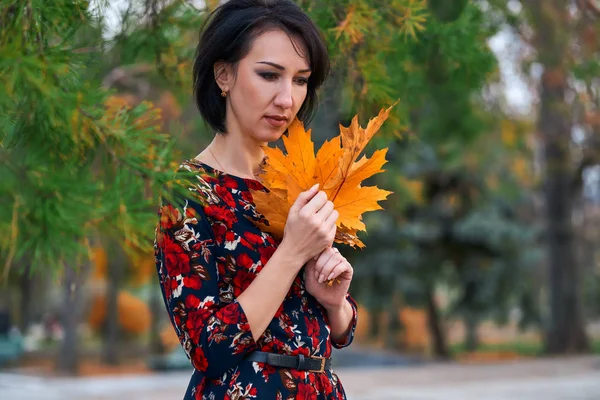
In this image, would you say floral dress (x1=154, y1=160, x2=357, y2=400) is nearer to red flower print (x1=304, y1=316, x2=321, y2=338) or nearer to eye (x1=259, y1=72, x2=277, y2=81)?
red flower print (x1=304, y1=316, x2=321, y2=338)

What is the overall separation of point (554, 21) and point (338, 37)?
7485 millimetres

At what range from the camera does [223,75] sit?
6.77 feet

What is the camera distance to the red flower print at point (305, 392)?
1921mm

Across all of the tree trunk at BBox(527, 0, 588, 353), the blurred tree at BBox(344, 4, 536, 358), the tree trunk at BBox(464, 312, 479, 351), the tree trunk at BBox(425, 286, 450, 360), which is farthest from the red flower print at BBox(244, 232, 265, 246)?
the tree trunk at BBox(464, 312, 479, 351)

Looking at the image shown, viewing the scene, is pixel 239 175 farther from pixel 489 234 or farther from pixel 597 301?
pixel 597 301

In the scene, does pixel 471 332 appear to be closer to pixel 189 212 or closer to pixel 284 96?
pixel 284 96

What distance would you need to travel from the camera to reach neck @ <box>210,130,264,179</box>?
2055mm

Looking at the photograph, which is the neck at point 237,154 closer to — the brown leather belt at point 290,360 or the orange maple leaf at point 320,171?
the orange maple leaf at point 320,171

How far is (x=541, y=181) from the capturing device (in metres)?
18.4

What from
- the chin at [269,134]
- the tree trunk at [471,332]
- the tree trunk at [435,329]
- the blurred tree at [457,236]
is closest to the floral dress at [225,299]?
the chin at [269,134]

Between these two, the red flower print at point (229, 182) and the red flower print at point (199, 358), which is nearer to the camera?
the red flower print at point (199, 358)

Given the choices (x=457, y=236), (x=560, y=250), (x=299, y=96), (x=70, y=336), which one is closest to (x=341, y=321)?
(x=299, y=96)

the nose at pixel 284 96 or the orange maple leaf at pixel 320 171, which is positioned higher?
the nose at pixel 284 96

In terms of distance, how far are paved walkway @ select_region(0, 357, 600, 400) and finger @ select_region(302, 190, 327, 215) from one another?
325 inches
